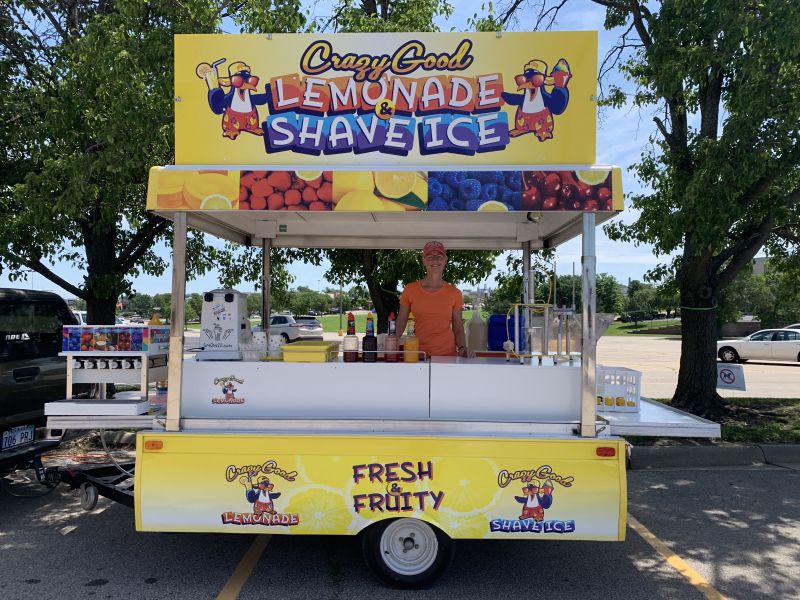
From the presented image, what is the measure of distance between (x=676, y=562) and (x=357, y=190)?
3.41 meters

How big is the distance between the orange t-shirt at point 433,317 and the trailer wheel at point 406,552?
139 centimetres

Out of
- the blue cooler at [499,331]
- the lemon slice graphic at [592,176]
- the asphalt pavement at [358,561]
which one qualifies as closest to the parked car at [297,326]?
the asphalt pavement at [358,561]

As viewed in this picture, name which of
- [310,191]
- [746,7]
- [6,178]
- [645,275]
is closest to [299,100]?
[310,191]

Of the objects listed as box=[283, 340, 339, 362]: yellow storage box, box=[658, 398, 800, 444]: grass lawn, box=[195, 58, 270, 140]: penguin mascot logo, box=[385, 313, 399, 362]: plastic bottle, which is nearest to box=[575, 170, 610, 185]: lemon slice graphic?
box=[385, 313, 399, 362]: plastic bottle

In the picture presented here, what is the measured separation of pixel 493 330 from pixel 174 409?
A: 2.45 metres

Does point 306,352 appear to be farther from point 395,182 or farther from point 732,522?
point 732,522

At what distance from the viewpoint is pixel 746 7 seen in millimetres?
6293

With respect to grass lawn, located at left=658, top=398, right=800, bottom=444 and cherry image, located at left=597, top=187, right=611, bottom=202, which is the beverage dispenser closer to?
cherry image, located at left=597, top=187, right=611, bottom=202

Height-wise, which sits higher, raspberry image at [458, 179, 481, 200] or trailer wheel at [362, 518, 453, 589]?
raspberry image at [458, 179, 481, 200]

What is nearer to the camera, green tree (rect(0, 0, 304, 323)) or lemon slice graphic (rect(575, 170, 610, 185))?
lemon slice graphic (rect(575, 170, 610, 185))

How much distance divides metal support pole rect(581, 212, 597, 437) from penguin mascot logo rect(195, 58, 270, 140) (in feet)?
7.11

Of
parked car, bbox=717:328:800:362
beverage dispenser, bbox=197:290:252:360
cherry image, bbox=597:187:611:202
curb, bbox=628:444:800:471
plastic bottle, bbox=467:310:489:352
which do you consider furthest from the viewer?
parked car, bbox=717:328:800:362

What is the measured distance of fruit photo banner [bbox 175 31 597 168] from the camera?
12.0 ft

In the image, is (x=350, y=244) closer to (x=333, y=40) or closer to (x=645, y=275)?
(x=333, y=40)
